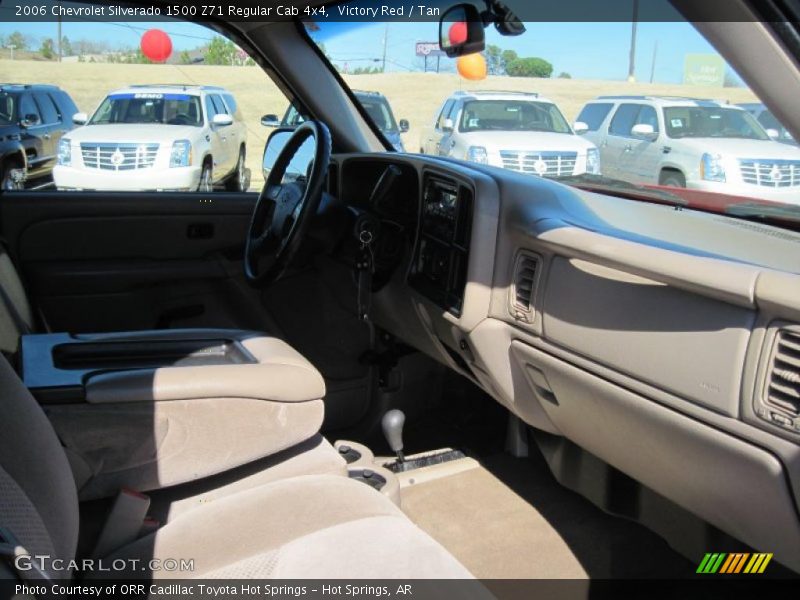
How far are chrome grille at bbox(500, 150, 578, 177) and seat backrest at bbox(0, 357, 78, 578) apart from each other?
1664 mm

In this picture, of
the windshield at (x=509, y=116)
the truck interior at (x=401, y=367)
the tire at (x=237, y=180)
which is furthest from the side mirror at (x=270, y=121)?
the windshield at (x=509, y=116)

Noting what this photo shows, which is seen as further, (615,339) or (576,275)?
(576,275)

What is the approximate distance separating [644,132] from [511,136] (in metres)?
0.98

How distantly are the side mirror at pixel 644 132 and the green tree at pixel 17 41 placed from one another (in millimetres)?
2539

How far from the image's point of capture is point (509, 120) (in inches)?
142

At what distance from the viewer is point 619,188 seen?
2438 millimetres

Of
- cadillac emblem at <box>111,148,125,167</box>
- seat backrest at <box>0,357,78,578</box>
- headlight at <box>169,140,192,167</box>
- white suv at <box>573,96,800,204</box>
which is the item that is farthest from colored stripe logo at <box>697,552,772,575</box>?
cadillac emblem at <box>111,148,125,167</box>

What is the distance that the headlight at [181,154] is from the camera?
362 centimetres

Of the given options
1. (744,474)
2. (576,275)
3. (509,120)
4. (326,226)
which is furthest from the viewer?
(509,120)

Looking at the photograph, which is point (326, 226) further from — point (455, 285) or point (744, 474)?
point (744, 474)

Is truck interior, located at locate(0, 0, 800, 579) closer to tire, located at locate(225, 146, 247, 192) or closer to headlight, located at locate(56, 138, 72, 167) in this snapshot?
tire, located at locate(225, 146, 247, 192)

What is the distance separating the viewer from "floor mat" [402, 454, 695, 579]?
221 centimetres

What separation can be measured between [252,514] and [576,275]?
897 mm

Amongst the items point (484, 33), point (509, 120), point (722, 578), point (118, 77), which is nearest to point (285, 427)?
point (722, 578)
